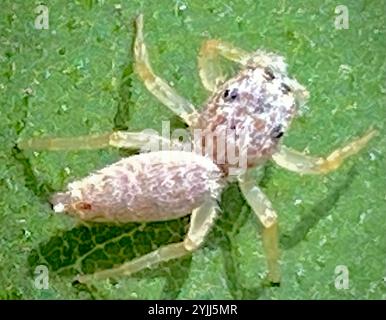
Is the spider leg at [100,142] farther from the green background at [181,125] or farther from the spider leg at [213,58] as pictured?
the spider leg at [213,58]

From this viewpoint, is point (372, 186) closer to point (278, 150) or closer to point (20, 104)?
point (278, 150)

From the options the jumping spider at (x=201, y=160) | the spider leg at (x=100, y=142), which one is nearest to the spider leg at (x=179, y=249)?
the jumping spider at (x=201, y=160)

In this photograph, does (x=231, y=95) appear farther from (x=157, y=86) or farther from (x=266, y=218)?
(x=266, y=218)

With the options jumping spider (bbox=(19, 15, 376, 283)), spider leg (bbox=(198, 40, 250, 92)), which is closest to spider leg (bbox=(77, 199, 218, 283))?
jumping spider (bbox=(19, 15, 376, 283))

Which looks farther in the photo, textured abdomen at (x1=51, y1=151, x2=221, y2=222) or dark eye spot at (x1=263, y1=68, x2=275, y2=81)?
dark eye spot at (x1=263, y1=68, x2=275, y2=81)

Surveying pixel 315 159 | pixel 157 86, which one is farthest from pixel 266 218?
pixel 157 86

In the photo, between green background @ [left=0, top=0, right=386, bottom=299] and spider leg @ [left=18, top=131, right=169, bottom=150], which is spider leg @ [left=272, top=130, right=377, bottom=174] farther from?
spider leg @ [left=18, top=131, right=169, bottom=150]

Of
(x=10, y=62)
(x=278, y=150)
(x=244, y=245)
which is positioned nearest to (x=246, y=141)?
(x=278, y=150)
